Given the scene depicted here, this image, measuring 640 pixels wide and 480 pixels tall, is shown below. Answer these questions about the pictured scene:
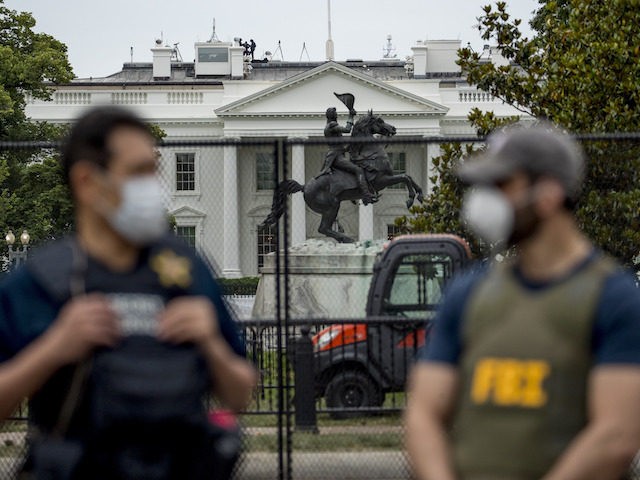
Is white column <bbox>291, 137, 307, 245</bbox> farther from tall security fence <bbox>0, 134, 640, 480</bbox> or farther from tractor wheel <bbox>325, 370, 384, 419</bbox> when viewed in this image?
tractor wheel <bbox>325, 370, 384, 419</bbox>

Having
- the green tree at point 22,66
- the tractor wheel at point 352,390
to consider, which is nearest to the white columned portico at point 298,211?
the tractor wheel at point 352,390

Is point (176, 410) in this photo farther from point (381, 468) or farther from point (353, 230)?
point (353, 230)

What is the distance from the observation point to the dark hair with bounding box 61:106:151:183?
3.10 meters

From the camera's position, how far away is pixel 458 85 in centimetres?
7869

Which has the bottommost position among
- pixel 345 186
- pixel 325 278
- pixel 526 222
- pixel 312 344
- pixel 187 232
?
pixel 325 278

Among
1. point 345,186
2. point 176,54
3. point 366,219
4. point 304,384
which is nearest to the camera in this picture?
point 304,384

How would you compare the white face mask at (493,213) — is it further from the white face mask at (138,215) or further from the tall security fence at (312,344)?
the tall security fence at (312,344)

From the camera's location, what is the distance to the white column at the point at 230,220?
10.7m

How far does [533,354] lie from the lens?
2.94 m

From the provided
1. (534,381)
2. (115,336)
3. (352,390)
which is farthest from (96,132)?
(352,390)

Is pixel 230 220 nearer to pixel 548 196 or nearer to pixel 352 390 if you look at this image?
pixel 352 390

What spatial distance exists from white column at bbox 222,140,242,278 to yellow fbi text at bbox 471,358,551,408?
5.88 metres

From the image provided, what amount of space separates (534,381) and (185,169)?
30.5 ft

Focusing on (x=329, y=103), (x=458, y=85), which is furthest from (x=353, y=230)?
(x=458, y=85)
